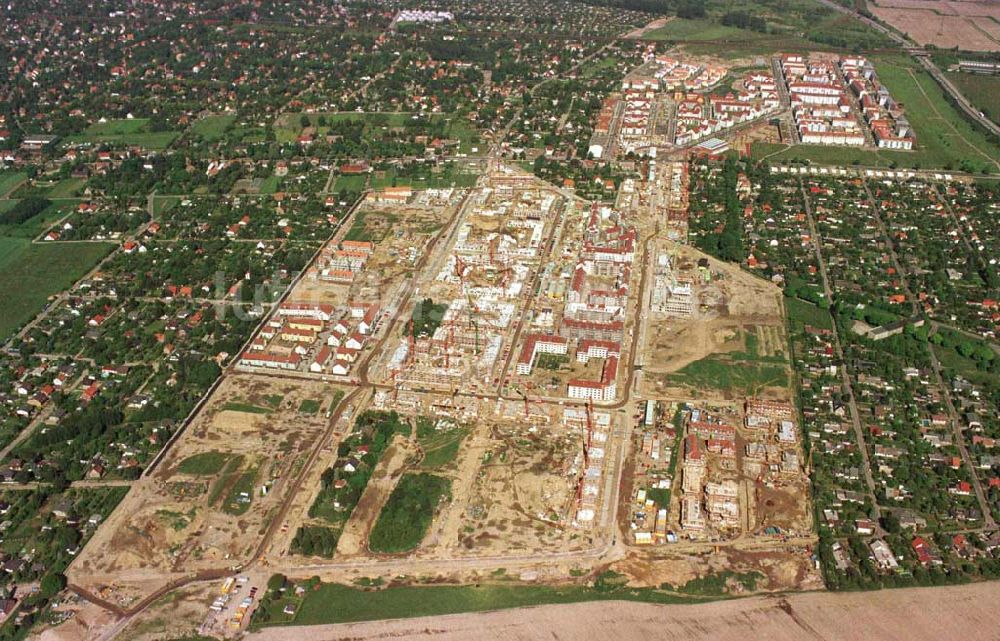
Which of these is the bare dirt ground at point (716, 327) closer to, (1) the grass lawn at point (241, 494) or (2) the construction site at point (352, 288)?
(2) the construction site at point (352, 288)

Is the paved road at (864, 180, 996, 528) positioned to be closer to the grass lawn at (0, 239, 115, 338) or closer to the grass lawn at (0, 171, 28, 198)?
the grass lawn at (0, 239, 115, 338)

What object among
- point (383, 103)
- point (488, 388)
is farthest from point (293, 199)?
point (488, 388)

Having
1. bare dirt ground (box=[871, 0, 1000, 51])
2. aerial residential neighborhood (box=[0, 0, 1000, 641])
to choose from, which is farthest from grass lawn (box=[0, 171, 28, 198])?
bare dirt ground (box=[871, 0, 1000, 51])

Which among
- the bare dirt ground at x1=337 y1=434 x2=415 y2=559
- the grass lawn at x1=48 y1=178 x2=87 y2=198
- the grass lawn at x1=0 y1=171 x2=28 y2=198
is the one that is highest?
the bare dirt ground at x1=337 y1=434 x2=415 y2=559

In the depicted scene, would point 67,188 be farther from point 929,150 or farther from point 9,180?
point 929,150

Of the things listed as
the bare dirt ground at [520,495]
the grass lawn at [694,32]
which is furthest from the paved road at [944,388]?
the grass lawn at [694,32]

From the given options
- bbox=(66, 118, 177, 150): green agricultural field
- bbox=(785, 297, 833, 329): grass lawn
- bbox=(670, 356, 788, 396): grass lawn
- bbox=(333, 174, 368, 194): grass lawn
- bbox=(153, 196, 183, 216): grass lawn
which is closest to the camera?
bbox=(670, 356, 788, 396): grass lawn

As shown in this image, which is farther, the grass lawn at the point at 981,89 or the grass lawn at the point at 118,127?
the grass lawn at the point at 981,89
